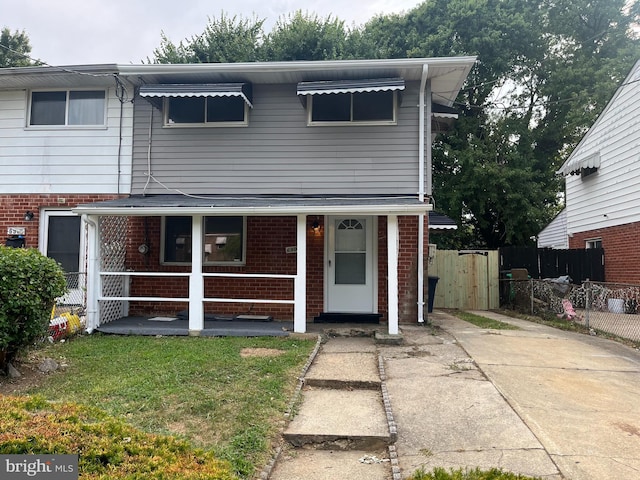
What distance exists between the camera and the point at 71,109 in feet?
→ 28.9

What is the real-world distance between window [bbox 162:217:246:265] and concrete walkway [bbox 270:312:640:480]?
122 inches

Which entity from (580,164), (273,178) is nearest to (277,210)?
(273,178)

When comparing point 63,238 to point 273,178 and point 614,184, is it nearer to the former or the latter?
point 273,178

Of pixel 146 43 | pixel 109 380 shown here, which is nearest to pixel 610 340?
pixel 109 380

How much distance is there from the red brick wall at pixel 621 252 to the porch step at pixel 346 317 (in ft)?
24.1

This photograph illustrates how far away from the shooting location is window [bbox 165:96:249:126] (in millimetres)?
8523

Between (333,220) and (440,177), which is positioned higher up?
(440,177)

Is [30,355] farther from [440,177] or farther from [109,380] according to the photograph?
[440,177]

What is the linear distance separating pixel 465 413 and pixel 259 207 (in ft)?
14.3

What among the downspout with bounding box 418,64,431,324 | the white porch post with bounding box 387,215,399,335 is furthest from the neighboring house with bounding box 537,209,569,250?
the white porch post with bounding box 387,215,399,335

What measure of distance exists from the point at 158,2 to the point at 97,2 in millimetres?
A: 2400

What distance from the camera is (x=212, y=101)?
8.55 meters

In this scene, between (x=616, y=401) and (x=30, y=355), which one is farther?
(x=30, y=355)
